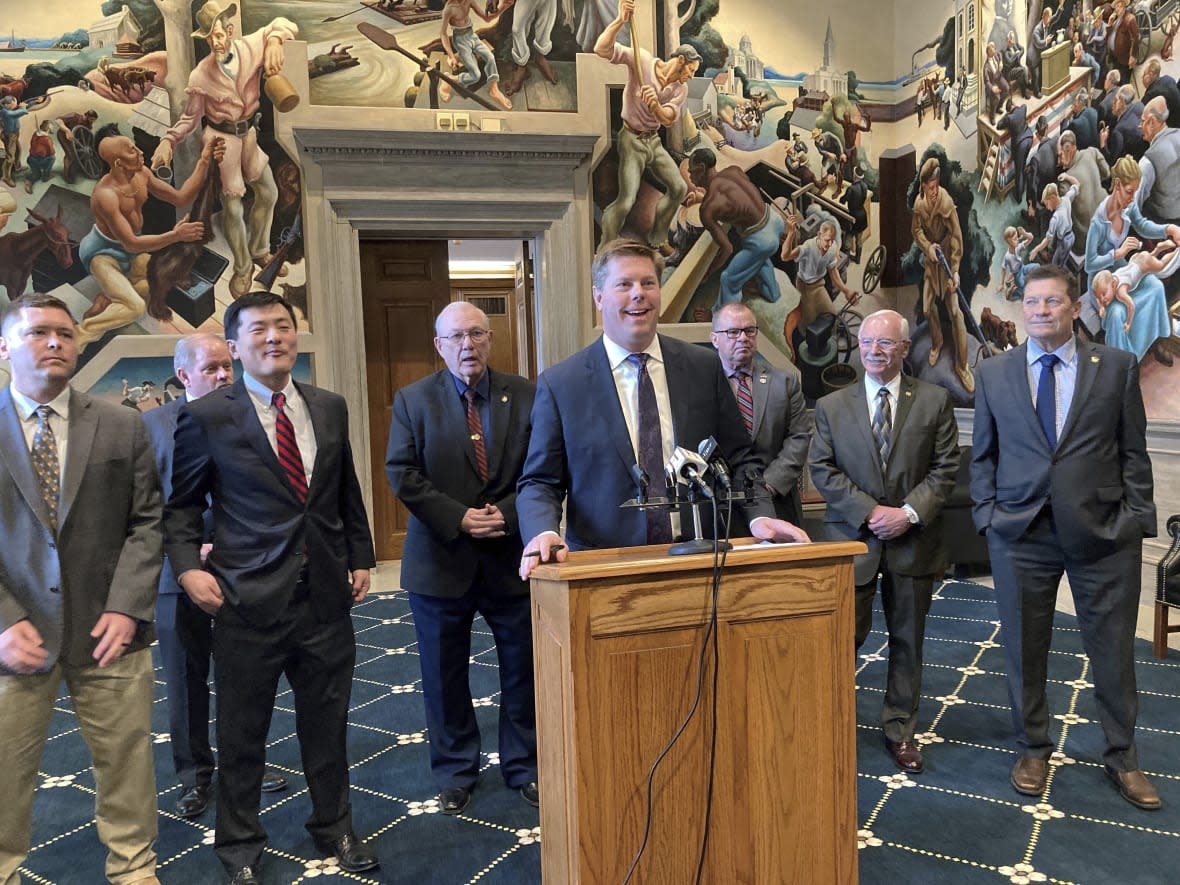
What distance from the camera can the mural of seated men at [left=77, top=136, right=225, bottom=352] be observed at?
22.8 feet

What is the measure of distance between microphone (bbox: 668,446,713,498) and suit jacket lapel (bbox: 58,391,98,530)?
1713 mm

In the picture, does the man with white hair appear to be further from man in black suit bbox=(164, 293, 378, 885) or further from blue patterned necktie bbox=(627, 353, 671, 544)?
man in black suit bbox=(164, 293, 378, 885)

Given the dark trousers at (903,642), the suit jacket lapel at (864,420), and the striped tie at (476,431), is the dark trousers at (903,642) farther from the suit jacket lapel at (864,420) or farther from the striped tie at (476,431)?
the striped tie at (476,431)

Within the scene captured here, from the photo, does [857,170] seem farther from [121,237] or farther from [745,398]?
[121,237]

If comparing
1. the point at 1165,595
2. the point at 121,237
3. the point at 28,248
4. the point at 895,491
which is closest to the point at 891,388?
the point at 895,491

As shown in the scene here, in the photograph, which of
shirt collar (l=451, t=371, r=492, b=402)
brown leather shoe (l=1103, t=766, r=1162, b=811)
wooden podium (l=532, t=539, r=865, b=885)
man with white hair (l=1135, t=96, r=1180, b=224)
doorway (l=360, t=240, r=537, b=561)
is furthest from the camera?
doorway (l=360, t=240, r=537, b=561)

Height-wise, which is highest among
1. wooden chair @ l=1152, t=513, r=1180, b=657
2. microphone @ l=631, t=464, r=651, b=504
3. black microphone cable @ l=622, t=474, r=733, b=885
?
microphone @ l=631, t=464, r=651, b=504

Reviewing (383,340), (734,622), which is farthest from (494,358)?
(734,622)

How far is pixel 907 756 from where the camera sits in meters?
3.54

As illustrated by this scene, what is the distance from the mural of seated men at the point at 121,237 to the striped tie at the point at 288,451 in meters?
5.03

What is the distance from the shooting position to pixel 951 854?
2.89 meters

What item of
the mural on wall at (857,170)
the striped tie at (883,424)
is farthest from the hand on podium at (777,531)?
the mural on wall at (857,170)

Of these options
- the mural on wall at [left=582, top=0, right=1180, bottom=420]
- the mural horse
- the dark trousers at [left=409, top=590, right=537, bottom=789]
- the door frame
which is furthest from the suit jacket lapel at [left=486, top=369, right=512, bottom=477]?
the mural horse

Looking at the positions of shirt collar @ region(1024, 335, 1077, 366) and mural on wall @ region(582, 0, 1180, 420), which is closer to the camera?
shirt collar @ region(1024, 335, 1077, 366)
